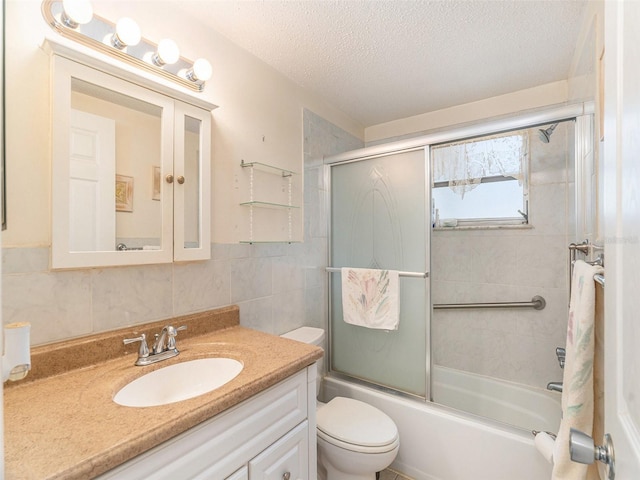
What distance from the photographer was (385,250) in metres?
1.93

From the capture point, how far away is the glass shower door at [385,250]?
5.84ft

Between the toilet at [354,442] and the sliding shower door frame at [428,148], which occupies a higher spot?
the sliding shower door frame at [428,148]

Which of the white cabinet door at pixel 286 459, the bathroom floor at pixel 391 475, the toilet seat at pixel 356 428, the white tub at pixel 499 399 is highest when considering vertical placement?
the white cabinet door at pixel 286 459

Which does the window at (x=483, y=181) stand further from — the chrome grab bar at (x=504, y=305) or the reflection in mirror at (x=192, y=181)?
the reflection in mirror at (x=192, y=181)

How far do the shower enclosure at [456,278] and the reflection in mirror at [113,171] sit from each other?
1241mm

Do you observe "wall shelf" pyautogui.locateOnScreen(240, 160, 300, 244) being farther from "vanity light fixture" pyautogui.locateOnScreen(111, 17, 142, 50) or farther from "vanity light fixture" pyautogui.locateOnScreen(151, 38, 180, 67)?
"vanity light fixture" pyautogui.locateOnScreen(111, 17, 142, 50)

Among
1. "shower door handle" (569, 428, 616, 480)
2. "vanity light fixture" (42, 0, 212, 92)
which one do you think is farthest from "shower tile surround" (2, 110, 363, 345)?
"shower door handle" (569, 428, 616, 480)

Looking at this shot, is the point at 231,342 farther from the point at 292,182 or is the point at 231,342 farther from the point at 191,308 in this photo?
the point at 292,182

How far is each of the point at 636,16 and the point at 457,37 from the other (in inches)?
50.5

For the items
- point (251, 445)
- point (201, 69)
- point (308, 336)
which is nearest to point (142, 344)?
point (251, 445)

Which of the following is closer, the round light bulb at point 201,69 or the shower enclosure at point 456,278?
the round light bulb at point 201,69

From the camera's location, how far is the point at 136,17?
3.94 feet

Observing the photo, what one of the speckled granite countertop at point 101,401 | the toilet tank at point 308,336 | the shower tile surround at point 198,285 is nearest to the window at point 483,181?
the shower tile surround at point 198,285

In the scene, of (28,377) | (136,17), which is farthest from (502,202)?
(28,377)
